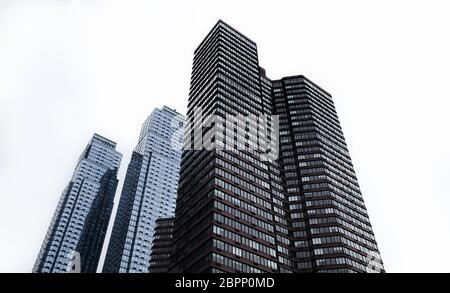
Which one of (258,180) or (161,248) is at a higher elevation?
(161,248)

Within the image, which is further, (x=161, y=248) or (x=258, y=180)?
(x=161, y=248)

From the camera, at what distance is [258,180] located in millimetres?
110625

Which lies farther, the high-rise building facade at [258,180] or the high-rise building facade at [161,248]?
the high-rise building facade at [161,248]

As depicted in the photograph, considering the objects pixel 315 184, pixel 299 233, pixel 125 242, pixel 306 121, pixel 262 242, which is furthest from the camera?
pixel 125 242

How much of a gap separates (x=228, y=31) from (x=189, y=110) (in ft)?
137

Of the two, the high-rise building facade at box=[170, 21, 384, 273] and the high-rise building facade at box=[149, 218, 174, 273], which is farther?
the high-rise building facade at box=[149, 218, 174, 273]

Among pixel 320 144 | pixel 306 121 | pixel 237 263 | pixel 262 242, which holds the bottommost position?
pixel 237 263

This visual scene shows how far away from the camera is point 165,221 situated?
174 metres

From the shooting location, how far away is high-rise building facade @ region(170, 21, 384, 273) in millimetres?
93188

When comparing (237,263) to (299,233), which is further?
A: (299,233)

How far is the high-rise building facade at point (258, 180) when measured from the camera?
306 ft
